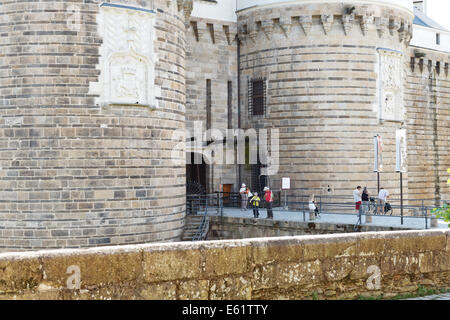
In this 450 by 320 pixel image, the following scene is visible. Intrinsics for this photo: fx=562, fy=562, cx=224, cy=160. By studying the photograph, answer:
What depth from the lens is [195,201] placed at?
23531 millimetres

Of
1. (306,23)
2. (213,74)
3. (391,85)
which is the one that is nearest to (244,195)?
(213,74)

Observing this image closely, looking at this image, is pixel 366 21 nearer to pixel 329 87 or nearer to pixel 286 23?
pixel 329 87

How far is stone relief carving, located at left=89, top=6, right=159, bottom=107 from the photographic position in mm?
16453

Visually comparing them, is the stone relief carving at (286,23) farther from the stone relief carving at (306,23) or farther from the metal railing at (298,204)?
the metal railing at (298,204)

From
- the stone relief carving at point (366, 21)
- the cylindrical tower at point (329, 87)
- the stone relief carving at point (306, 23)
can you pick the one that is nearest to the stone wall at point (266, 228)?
the cylindrical tower at point (329, 87)

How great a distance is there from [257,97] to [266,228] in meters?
7.52

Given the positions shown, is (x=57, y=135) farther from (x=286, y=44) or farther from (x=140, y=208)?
(x=286, y=44)

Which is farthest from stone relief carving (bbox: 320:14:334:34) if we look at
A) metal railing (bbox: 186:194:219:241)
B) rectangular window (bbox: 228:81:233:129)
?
metal railing (bbox: 186:194:219:241)

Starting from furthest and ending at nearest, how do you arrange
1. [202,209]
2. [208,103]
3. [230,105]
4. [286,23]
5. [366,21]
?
[230,105]
[208,103]
[286,23]
[366,21]
[202,209]

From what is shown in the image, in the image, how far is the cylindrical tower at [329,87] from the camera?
2334 centimetres

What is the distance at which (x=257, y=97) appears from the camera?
25078 mm

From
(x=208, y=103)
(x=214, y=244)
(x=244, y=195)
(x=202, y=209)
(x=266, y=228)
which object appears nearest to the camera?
(x=214, y=244)

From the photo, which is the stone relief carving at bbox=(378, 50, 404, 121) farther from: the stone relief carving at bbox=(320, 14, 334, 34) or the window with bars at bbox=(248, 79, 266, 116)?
the window with bars at bbox=(248, 79, 266, 116)

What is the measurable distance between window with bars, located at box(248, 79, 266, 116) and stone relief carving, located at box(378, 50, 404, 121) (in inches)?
199
